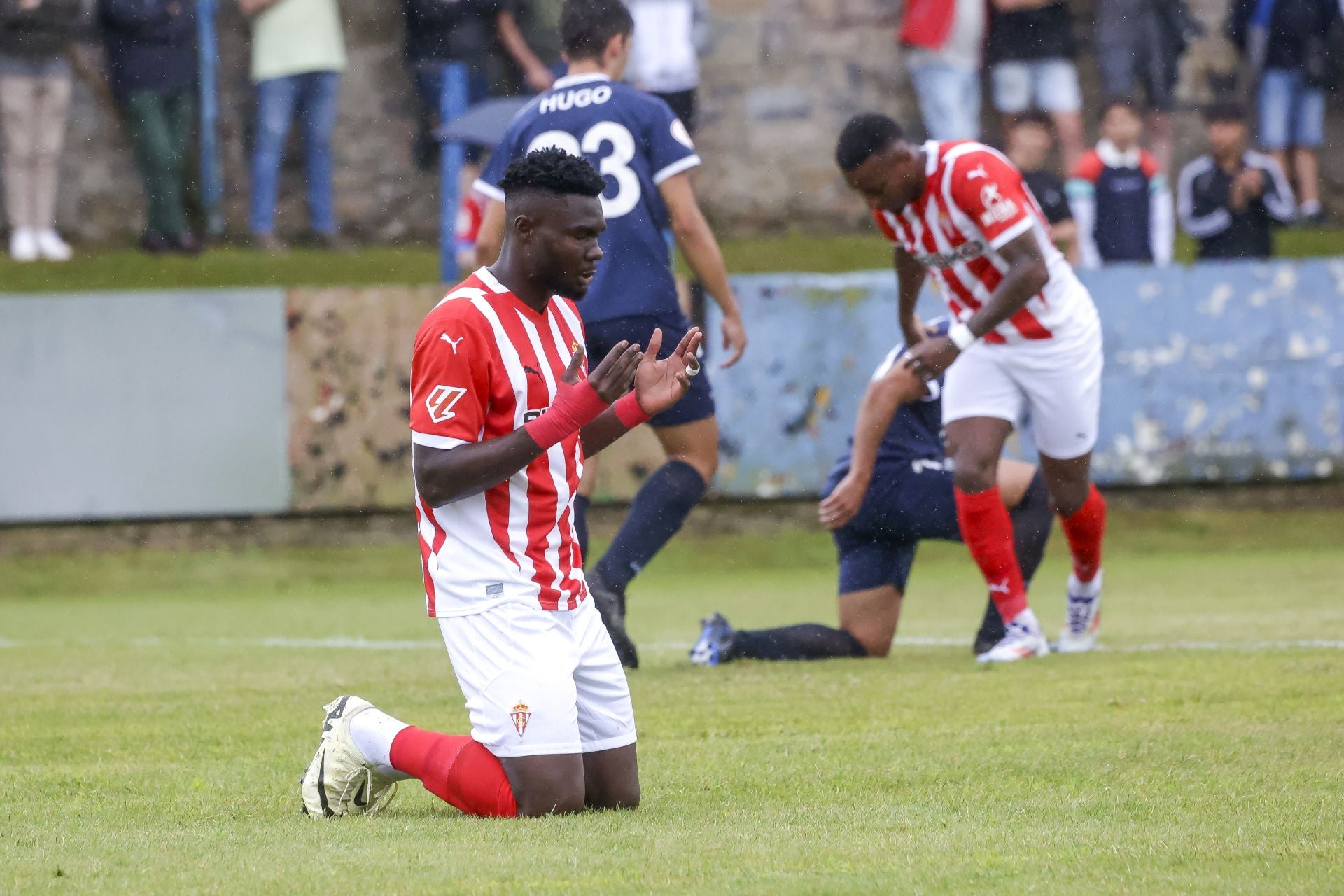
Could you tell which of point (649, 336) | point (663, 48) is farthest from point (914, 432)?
point (663, 48)

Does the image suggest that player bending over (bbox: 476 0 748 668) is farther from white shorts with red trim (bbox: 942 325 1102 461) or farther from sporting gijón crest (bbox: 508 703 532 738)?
sporting gijón crest (bbox: 508 703 532 738)

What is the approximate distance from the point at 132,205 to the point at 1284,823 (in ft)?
44.6

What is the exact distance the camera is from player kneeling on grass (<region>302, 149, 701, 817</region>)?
4.13 metres

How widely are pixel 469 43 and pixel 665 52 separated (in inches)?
60.2

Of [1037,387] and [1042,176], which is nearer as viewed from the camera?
[1037,387]

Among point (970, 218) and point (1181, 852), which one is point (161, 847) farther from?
point (970, 218)

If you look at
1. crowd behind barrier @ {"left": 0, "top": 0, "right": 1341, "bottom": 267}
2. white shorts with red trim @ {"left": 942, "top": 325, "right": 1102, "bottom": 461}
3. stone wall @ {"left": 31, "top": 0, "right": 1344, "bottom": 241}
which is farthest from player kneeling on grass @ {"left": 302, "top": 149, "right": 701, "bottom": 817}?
stone wall @ {"left": 31, "top": 0, "right": 1344, "bottom": 241}

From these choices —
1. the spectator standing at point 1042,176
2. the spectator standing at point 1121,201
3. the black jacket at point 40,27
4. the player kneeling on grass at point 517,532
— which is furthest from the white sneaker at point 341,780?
the spectator standing at point 1121,201

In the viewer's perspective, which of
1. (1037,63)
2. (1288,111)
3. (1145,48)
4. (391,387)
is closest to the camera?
(391,387)

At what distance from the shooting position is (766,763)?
192 inches

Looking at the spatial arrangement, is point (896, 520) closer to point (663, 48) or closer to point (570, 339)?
point (570, 339)

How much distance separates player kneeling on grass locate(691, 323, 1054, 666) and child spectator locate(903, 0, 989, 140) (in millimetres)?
8222

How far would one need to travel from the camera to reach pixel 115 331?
486 inches

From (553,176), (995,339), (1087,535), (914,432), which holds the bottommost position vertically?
(1087,535)
